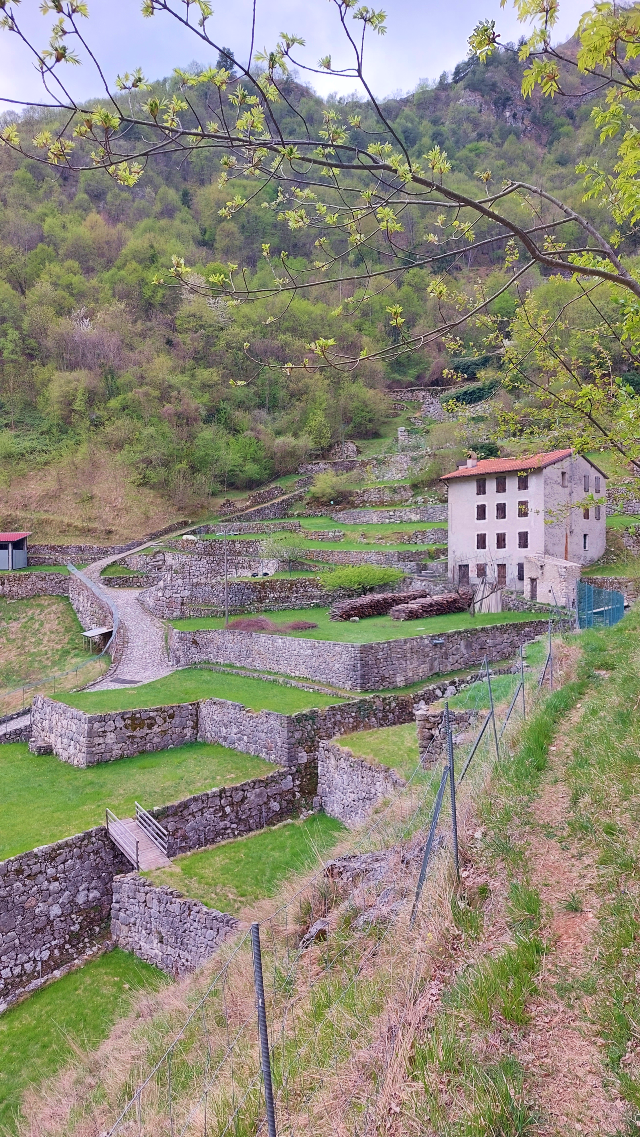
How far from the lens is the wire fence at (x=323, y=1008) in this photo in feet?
13.1

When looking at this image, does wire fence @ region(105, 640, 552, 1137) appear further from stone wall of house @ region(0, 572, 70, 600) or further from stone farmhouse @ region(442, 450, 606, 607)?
stone wall of house @ region(0, 572, 70, 600)

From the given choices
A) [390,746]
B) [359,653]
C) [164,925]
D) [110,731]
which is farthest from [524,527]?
[164,925]

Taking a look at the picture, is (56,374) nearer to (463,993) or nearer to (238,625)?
(238,625)

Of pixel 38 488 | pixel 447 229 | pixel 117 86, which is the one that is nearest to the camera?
pixel 117 86

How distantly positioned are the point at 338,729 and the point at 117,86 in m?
14.0

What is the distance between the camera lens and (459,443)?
4409 centimetres

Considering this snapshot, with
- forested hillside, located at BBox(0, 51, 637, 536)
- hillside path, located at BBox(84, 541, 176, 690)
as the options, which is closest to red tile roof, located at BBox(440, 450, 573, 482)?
forested hillside, located at BBox(0, 51, 637, 536)

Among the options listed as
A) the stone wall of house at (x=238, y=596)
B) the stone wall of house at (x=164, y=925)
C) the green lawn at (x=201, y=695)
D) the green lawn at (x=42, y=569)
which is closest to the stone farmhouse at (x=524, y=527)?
the stone wall of house at (x=238, y=596)

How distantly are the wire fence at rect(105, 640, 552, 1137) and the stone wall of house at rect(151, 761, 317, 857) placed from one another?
5.70 m

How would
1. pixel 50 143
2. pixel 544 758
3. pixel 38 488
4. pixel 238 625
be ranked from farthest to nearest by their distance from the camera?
1. pixel 38 488
2. pixel 238 625
3. pixel 544 758
4. pixel 50 143

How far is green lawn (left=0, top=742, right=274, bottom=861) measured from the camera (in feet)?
42.2

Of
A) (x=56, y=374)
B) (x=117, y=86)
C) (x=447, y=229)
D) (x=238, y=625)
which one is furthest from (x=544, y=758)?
(x=56, y=374)

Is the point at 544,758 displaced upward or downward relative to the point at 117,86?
downward

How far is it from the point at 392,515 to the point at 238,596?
15512 mm
